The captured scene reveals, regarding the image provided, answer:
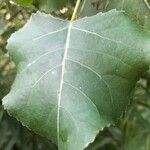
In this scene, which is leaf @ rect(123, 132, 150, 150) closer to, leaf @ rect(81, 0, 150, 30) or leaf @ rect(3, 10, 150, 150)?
leaf @ rect(81, 0, 150, 30)

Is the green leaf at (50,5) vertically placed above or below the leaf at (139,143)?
above

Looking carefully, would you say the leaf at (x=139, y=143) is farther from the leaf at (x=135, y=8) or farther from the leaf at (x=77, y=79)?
the leaf at (x=77, y=79)

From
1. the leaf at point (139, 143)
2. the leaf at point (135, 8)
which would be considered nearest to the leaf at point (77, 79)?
the leaf at point (135, 8)

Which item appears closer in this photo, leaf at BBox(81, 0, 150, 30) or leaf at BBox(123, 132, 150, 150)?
leaf at BBox(81, 0, 150, 30)

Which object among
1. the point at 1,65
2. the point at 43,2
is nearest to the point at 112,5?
the point at 43,2

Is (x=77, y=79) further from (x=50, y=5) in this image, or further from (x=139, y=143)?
(x=139, y=143)

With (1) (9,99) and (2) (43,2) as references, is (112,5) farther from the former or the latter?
(1) (9,99)

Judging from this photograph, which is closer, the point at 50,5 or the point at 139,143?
the point at 50,5

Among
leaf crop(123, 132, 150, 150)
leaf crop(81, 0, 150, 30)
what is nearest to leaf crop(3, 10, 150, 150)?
leaf crop(81, 0, 150, 30)

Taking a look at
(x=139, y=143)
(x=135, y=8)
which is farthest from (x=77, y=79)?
(x=139, y=143)
